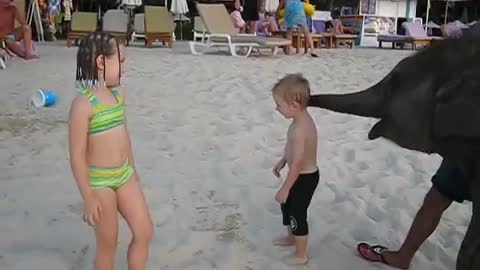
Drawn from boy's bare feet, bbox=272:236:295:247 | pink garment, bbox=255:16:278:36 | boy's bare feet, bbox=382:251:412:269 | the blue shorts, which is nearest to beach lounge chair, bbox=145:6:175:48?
pink garment, bbox=255:16:278:36

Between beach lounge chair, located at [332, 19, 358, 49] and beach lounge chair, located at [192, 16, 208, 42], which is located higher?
beach lounge chair, located at [192, 16, 208, 42]

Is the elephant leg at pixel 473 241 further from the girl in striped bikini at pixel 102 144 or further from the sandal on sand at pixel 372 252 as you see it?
the girl in striped bikini at pixel 102 144

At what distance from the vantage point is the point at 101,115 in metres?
2.29

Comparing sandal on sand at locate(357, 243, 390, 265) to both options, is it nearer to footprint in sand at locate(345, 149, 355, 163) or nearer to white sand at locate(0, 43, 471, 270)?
white sand at locate(0, 43, 471, 270)

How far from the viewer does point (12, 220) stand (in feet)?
11.2

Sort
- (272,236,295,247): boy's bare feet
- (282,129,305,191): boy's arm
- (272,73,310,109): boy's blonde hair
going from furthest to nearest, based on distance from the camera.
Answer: (272,236,295,247): boy's bare feet, (282,129,305,191): boy's arm, (272,73,310,109): boy's blonde hair

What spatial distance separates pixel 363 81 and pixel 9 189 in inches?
259

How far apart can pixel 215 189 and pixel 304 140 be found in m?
1.31

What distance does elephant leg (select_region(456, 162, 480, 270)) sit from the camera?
1985 mm

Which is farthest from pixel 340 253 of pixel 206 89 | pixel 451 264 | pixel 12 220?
pixel 206 89

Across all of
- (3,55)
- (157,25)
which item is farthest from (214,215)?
(157,25)

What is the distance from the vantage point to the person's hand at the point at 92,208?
226 centimetres

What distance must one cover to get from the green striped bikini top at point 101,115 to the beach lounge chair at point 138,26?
1656 cm

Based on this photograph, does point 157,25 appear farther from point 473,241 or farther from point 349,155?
point 473,241
